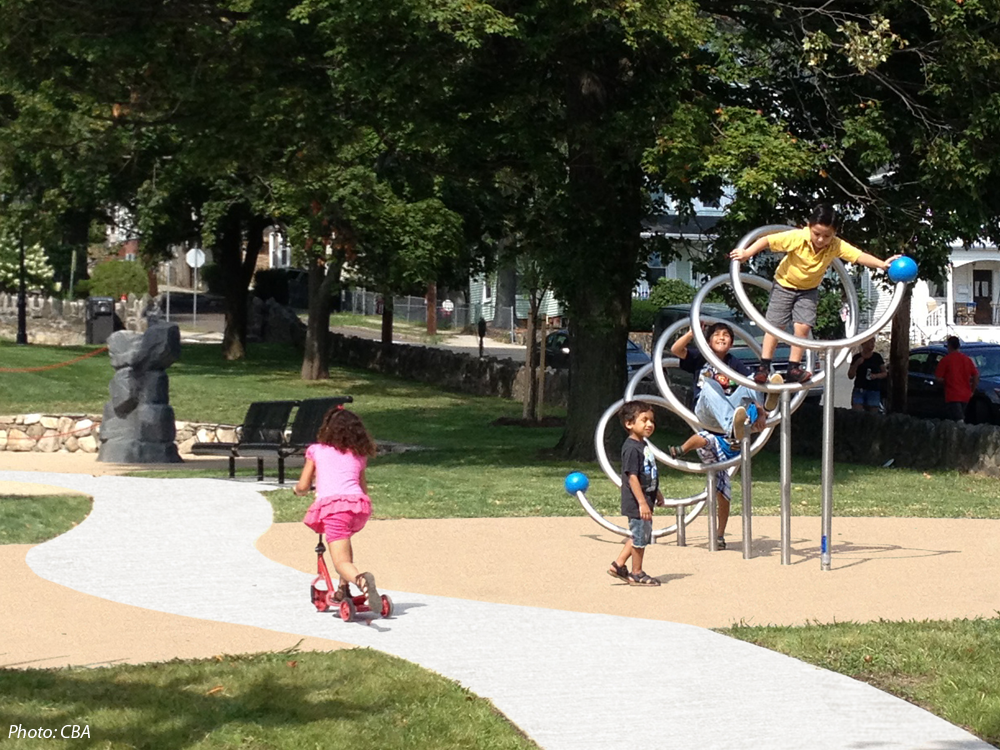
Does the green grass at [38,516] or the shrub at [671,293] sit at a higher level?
the shrub at [671,293]

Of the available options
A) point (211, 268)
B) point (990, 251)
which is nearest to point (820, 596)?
point (990, 251)

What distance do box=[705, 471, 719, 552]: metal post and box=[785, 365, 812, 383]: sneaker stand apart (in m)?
0.97

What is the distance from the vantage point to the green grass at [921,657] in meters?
7.50

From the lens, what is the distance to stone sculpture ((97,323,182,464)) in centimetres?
2141

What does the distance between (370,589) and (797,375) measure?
14.7ft

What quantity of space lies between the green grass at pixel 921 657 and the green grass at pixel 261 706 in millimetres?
1993

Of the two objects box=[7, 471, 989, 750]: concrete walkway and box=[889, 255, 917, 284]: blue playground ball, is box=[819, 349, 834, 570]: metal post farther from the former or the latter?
box=[7, 471, 989, 750]: concrete walkway

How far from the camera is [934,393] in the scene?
2866 cm

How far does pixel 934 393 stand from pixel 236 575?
1967cm

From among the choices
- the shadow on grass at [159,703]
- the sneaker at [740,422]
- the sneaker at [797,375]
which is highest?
the sneaker at [797,375]

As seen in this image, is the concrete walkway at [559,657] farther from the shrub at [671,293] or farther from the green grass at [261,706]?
the shrub at [671,293]

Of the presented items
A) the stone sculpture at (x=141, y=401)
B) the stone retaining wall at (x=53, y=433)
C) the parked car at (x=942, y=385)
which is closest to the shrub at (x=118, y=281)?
the stone retaining wall at (x=53, y=433)

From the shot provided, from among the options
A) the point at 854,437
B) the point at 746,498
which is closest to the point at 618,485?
the point at 746,498

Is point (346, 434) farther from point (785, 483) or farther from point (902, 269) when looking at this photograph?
point (902, 269)
